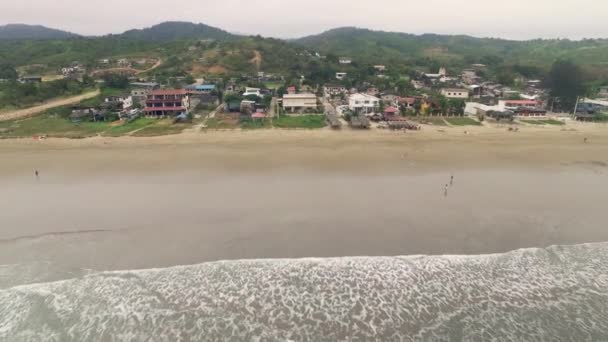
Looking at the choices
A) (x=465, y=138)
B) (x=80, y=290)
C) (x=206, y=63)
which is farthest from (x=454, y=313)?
(x=206, y=63)

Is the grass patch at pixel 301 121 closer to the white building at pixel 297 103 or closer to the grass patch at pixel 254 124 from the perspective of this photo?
the grass patch at pixel 254 124

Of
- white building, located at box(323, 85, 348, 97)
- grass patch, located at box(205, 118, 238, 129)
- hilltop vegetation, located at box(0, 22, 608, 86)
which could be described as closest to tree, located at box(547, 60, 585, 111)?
hilltop vegetation, located at box(0, 22, 608, 86)

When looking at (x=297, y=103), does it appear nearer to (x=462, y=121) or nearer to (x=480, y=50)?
(x=462, y=121)

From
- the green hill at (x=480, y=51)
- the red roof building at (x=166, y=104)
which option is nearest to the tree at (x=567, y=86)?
the red roof building at (x=166, y=104)

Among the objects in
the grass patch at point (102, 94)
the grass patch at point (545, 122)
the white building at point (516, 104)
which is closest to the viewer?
the grass patch at point (545, 122)

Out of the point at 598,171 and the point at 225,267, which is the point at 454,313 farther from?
the point at 598,171

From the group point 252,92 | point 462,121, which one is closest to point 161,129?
point 252,92

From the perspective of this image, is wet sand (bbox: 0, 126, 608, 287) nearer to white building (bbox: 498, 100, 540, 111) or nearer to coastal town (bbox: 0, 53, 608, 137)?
coastal town (bbox: 0, 53, 608, 137)
